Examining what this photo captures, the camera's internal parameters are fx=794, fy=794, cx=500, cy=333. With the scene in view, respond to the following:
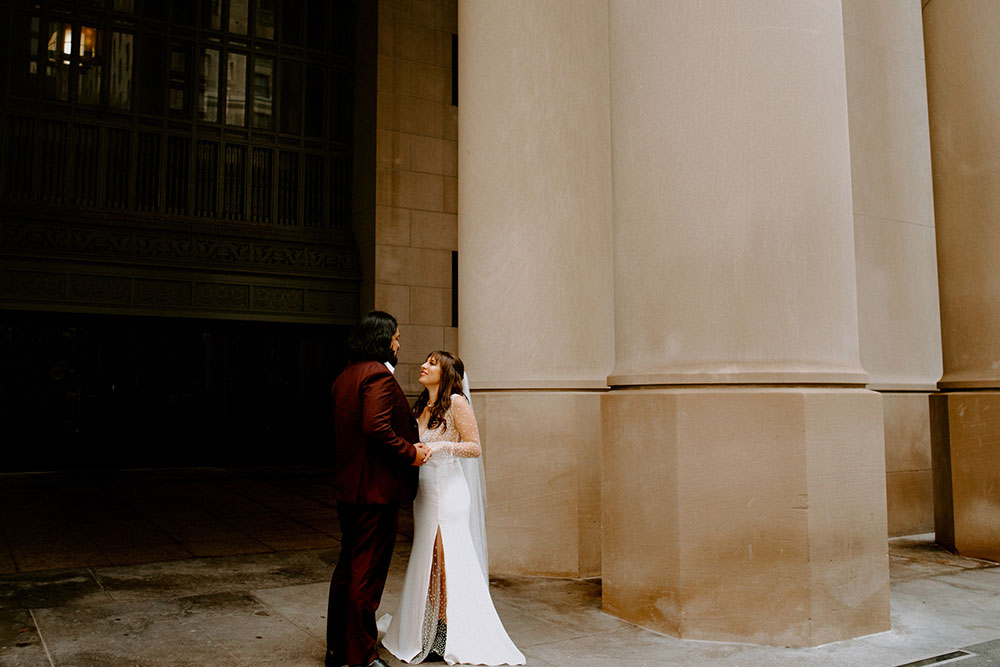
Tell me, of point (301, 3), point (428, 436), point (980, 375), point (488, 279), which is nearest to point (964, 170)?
point (980, 375)

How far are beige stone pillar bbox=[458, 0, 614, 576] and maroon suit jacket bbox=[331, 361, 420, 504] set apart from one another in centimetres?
304

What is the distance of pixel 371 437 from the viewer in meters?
4.71

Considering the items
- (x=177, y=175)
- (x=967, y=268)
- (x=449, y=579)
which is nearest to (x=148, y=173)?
(x=177, y=175)

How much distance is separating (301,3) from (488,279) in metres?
12.3

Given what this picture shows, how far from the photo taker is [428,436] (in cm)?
530

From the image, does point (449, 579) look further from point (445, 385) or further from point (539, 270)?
point (539, 270)

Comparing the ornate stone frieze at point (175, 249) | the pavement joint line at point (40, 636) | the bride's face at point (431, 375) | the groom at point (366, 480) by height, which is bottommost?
the pavement joint line at point (40, 636)

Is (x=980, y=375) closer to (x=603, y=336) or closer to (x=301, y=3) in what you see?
(x=603, y=336)

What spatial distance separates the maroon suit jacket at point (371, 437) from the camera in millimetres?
4723

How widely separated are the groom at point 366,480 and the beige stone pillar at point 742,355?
1925 millimetres

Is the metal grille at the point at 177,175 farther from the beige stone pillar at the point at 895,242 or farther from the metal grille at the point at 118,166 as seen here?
the beige stone pillar at the point at 895,242

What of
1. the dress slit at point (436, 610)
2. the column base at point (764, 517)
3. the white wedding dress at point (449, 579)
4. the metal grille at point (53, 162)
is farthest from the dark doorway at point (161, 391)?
the column base at point (764, 517)

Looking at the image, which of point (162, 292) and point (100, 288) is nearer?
point (100, 288)

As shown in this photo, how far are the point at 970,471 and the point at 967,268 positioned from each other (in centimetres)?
213
